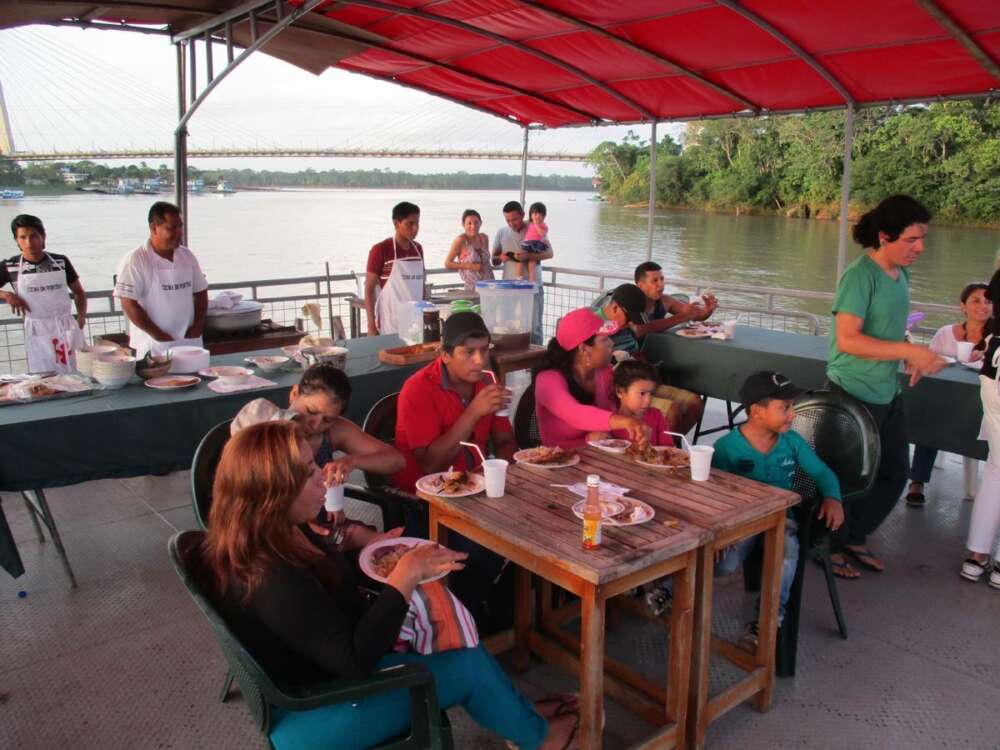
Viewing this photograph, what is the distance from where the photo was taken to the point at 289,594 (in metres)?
1.72

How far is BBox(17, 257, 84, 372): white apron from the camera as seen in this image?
5.36m

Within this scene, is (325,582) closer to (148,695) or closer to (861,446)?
(148,695)

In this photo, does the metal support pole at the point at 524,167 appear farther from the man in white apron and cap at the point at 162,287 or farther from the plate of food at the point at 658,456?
the plate of food at the point at 658,456

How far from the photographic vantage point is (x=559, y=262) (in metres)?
19.5

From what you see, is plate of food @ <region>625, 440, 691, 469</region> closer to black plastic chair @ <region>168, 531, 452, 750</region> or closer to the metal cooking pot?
black plastic chair @ <region>168, 531, 452, 750</region>

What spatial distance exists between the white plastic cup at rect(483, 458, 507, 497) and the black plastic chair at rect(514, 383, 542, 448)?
3.69 feet

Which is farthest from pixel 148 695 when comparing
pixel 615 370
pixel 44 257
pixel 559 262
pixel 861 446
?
pixel 559 262

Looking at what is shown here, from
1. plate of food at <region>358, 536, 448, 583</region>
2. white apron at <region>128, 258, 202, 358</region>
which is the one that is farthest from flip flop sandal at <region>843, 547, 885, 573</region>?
white apron at <region>128, 258, 202, 358</region>

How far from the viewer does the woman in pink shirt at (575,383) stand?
3.34 metres

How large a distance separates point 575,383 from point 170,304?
2.75m

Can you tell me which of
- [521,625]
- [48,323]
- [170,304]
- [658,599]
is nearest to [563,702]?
[521,625]

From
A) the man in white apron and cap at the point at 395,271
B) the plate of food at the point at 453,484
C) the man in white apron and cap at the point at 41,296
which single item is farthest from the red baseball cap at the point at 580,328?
the man in white apron and cap at the point at 41,296

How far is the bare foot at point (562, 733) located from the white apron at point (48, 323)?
4.42m

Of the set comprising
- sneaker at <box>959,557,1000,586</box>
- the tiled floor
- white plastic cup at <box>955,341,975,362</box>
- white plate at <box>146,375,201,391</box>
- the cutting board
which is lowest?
the tiled floor
